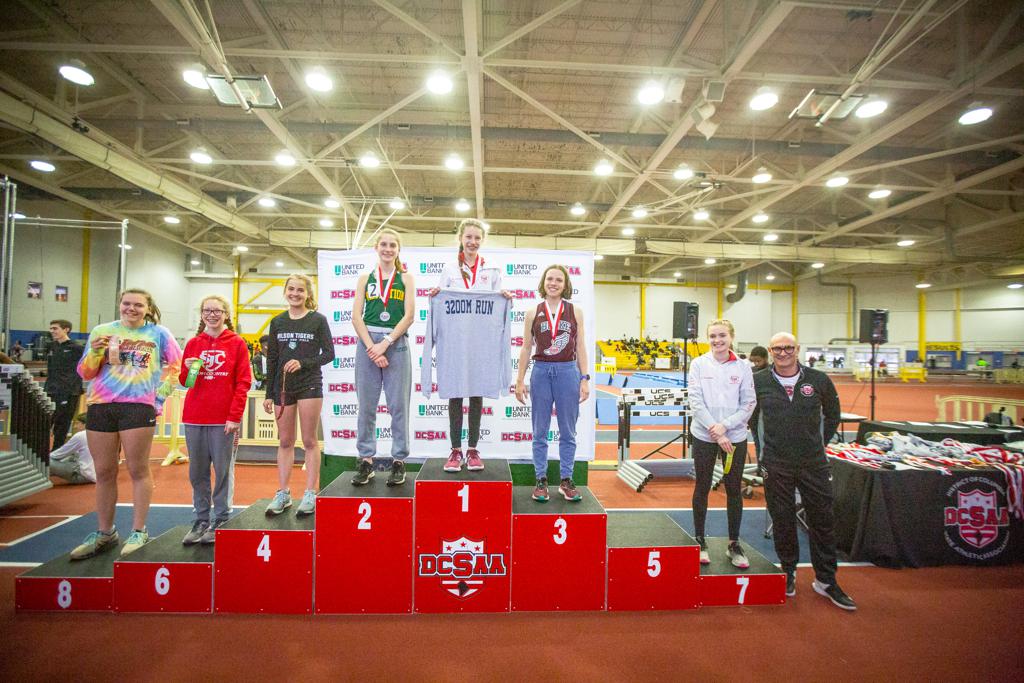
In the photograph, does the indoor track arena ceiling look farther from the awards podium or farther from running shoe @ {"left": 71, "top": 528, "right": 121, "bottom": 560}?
running shoe @ {"left": 71, "top": 528, "right": 121, "bottom": 560}

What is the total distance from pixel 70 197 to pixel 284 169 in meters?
6.82

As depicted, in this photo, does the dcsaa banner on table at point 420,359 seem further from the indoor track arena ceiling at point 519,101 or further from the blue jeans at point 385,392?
the indoor track arena ceiling at point 519,101

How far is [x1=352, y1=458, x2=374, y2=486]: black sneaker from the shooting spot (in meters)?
3.10

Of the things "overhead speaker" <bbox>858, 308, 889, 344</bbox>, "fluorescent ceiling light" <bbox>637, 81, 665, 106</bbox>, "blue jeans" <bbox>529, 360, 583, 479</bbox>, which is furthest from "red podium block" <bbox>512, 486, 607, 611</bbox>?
"overhead speaker" <bbox>858, 308, 889, 344</bbox>

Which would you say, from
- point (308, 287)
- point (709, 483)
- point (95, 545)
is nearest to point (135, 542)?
point (95, 545)

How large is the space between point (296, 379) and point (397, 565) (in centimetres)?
153

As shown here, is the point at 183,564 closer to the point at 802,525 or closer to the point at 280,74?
the point at 802,525

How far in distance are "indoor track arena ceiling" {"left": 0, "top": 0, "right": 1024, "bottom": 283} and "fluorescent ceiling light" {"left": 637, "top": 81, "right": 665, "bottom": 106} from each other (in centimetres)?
3

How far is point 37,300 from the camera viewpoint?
14297mm

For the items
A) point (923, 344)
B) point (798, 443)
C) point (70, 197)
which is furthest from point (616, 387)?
point (923, 344)

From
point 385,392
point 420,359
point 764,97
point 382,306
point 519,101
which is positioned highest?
point 519,101

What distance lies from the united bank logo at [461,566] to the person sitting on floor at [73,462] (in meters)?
5.25

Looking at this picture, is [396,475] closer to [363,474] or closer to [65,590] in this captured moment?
[363,474]

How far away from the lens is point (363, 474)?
313 centimetres
